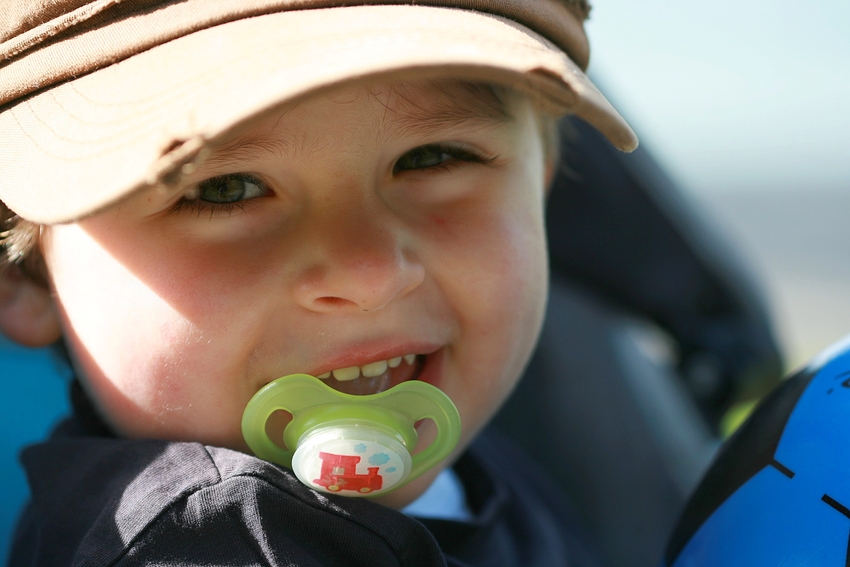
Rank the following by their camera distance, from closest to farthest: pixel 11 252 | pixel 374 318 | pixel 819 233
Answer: pixel 374 318 < pixel 11 252 < pixel 819 233

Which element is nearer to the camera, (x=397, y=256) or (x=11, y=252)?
(x=397, y=256)

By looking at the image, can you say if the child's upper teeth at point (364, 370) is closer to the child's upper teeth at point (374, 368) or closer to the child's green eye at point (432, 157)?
the child's upper teeth at point (374, 368)

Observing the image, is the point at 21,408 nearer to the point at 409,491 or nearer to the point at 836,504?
the point at 409,491

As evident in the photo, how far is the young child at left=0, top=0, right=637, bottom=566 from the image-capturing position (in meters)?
0.60

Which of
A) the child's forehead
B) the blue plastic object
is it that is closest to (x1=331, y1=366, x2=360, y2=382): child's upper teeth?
the child's forehead

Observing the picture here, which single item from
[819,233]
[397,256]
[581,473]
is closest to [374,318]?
[397,256]

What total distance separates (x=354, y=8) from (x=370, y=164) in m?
0.14

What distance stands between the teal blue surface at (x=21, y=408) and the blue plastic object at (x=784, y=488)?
90cm

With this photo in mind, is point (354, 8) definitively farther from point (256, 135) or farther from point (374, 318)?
point (374, 318)

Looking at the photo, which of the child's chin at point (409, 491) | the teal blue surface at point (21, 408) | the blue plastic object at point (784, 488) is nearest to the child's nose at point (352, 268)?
the child's chin at point (409, 491)

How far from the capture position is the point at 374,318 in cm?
75

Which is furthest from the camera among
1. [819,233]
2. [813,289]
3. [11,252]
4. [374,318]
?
[819,233]

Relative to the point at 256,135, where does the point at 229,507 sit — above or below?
below

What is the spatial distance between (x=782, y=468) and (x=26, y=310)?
77cm
